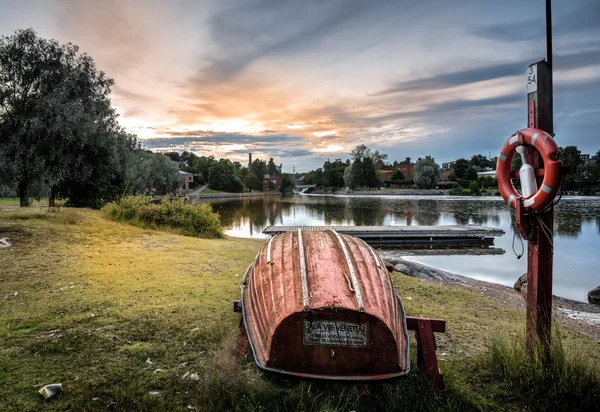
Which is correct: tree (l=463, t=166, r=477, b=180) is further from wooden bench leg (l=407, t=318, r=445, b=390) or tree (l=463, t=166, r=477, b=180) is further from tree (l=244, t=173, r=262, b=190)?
wooden bench leg (l=407, t=318, r=445, b=390)

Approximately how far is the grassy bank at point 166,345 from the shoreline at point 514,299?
1241mm

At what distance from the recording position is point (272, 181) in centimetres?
10844

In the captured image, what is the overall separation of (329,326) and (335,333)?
0.24 ft

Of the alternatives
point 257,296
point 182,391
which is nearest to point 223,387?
point 182,391

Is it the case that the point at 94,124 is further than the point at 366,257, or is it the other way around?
the point at 94,124

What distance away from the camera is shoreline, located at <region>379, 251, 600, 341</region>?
7.21 metres

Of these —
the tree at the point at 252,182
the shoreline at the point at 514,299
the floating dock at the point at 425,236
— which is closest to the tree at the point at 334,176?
the tree at the point at 252,182

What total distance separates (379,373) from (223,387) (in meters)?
1.40

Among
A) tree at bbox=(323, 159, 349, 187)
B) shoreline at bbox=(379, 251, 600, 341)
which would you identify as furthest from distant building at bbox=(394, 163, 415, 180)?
shoreline at bbox=(379, 251, 600, 341)

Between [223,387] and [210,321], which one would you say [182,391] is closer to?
[223,387]

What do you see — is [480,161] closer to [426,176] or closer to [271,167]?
[426,176]

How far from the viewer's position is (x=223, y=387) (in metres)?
Answer: 3.22

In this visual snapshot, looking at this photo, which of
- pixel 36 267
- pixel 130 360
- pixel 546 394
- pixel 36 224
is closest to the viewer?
pixel 546 394

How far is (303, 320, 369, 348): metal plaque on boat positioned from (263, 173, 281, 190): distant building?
100877 millimetres
